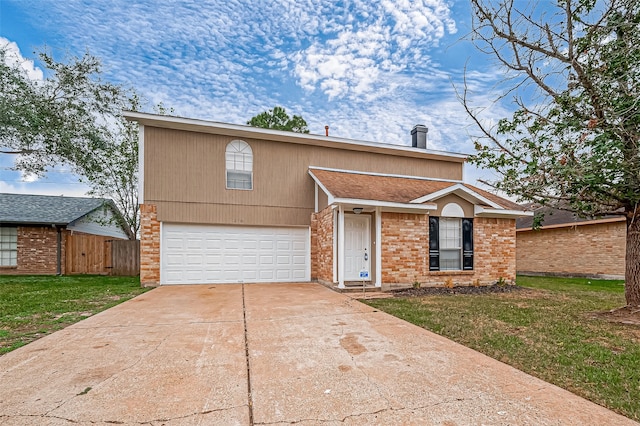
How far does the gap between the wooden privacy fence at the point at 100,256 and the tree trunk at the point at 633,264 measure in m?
15.5

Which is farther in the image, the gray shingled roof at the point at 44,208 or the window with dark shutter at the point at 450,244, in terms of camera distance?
the gray shingled roof at the point at 44,208

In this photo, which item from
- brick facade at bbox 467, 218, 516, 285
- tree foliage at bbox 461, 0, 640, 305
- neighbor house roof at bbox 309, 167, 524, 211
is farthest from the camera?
brick facade at bbox 467, 218, 516, 285

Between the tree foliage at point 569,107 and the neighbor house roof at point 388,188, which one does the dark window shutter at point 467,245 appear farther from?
the tree foliage at point 569,107

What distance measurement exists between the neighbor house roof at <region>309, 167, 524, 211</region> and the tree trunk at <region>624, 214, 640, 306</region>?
4107mm

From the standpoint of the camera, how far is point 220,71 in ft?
39.2

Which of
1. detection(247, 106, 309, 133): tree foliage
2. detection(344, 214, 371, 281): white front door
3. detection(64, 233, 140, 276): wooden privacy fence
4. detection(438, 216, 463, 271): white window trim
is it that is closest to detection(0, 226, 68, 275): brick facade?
detection(64, 233, 140, 276): wooden privacy fence

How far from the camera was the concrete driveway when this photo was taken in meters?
2.37

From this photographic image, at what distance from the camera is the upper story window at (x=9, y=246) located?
13.7 m

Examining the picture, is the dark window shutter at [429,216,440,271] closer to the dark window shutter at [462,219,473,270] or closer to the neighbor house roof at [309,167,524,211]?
the neighbor house roof at [309,167,524,211]

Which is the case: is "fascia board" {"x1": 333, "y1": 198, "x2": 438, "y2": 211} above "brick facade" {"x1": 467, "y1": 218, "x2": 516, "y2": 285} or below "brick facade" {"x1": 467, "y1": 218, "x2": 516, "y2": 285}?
above

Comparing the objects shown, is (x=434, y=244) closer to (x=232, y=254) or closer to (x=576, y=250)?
(x=232, y=254)

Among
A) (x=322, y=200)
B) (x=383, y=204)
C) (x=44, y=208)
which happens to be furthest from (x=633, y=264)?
(x=44, y=208)

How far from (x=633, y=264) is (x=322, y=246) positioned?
23.5ft

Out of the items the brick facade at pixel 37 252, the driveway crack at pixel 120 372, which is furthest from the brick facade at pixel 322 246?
the brick facade at pixel 37 252
